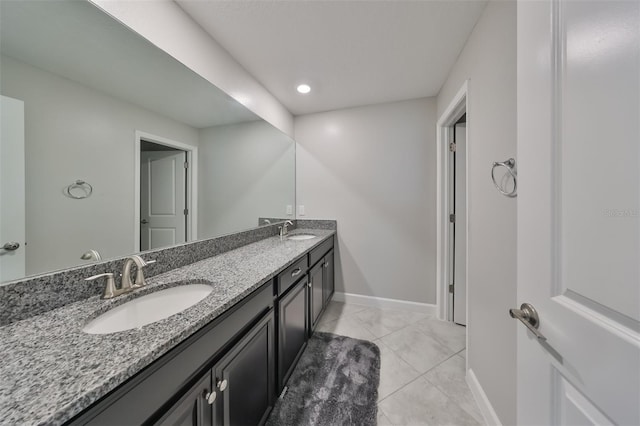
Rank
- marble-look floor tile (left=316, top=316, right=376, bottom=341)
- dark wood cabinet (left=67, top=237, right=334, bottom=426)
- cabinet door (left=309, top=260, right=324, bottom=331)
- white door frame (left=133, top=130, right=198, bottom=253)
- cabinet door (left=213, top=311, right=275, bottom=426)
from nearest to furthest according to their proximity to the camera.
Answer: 1. dark wood cabinet (left=67, top=237, right=334, bottom=426)
2. cabinet door (left=213, top=311, right=275, bottom=426)
3. white door frame (left=133, top=130, right=198, bottom=253)
4. cabinet door (left=309, top=260, right=324, bottom=331)
5. marble-look floor tile (left=316, top=316, right=376, bottom=341)

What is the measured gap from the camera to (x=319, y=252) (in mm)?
2023

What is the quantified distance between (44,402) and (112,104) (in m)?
1.11

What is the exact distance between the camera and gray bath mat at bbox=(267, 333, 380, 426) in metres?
1.20

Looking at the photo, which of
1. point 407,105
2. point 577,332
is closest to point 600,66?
point 577,332

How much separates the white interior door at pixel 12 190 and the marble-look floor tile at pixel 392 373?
1815 millimetres

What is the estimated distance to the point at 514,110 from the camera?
37.0 inches

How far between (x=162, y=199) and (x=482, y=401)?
7.20ft

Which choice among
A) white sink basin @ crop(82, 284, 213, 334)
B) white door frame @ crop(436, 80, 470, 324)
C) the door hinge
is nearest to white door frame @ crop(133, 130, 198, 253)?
white sink basin @ crop(82, 284, 213, 334)

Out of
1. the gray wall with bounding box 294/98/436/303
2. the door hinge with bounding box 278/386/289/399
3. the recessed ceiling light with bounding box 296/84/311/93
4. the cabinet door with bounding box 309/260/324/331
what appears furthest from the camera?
the gray wall with bounding box 294/98/436/303

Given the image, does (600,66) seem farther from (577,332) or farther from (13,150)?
(13,150)

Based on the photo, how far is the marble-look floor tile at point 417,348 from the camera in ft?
5.35

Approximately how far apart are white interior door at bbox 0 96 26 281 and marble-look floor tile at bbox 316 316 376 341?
1.92 metres

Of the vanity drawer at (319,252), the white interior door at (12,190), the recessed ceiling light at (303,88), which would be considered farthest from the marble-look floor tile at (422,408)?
the recessed ceiling light at (303,88)

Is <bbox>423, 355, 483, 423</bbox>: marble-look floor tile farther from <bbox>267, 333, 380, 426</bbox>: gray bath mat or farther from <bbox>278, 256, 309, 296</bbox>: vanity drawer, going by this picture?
<bbox>278, 256, 309, 296</bbox>: vanity drawer
